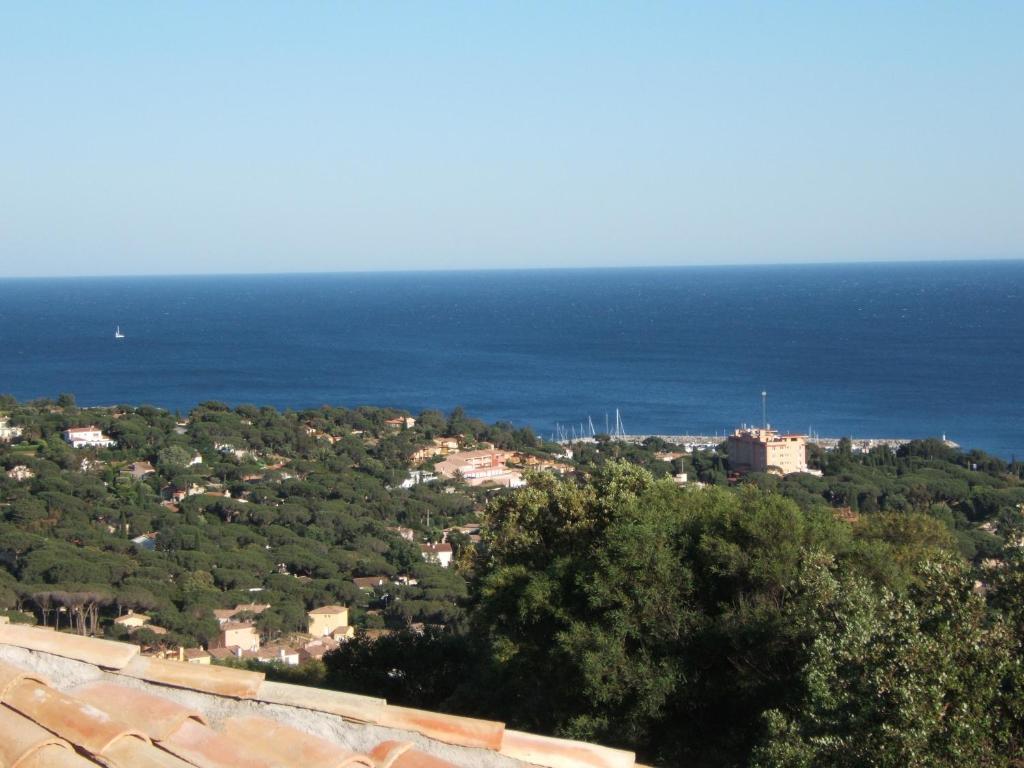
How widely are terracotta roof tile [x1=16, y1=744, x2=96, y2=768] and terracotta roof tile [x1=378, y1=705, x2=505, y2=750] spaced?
0.53 meters

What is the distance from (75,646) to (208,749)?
48 centimetres

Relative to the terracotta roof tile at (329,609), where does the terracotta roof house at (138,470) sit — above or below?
above

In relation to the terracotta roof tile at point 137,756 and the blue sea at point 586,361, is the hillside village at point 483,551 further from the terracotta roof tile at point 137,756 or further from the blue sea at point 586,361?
the blue sea at point 586,361

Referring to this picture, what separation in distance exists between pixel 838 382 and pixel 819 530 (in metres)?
61.1

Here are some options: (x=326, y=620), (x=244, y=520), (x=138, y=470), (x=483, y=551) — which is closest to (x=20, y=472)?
(x=138, y=470)

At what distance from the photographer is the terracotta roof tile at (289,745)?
6.17ft

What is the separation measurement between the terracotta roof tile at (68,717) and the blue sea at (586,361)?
4645cm

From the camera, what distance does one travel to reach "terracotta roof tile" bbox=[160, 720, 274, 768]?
1832 millimetres

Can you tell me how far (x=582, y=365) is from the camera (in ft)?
249

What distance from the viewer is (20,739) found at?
175 centimetres

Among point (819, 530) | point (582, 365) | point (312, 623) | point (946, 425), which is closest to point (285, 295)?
point (582, 365)

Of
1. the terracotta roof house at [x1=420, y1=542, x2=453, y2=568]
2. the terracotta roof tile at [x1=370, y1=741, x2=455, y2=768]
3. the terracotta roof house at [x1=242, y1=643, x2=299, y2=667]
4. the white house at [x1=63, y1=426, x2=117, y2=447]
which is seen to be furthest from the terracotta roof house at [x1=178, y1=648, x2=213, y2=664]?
the white house at [x1=63, y1=426, x2=117, y2=447]

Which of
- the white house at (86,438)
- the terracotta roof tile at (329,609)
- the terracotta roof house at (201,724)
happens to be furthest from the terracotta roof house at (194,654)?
the white house at (86,438)

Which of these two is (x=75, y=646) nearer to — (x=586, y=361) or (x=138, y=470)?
(x=138, y=470)
